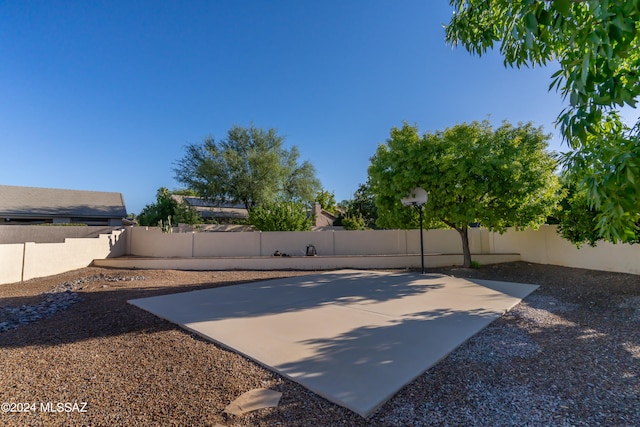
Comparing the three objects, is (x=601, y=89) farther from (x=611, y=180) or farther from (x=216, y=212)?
(x=216, y=212)

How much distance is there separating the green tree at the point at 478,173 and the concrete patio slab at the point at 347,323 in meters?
2.65

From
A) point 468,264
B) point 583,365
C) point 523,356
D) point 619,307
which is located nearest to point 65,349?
point 523,356

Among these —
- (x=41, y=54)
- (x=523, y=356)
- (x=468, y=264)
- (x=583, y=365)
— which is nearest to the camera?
(x=583, y=365)

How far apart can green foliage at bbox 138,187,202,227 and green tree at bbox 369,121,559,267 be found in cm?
1633

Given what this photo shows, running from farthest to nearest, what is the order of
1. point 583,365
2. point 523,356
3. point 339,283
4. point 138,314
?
1. point 339,283
2. point 138,314
3. point 523,356
4. point 583,365

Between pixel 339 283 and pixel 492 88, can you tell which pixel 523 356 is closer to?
pixel 339 283

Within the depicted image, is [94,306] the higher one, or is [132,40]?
[132,40]

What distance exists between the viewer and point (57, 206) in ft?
76.2

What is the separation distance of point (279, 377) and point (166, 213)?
962 inches

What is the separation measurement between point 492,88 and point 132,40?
11959 mm

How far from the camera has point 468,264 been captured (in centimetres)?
1153

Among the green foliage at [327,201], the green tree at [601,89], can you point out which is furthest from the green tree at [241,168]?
the green tree at [601,89]

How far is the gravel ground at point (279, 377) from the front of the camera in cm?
246

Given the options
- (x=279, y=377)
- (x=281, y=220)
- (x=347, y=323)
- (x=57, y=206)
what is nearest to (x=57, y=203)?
(x=57, y=206)
